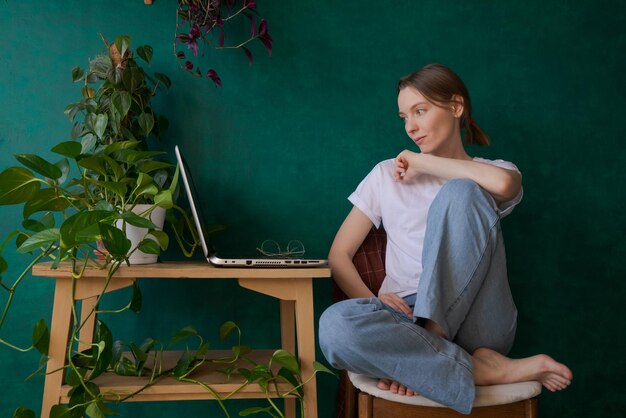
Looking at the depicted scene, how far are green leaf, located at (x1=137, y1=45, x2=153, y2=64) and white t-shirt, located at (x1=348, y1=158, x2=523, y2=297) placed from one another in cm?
72

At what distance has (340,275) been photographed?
1.80 metres

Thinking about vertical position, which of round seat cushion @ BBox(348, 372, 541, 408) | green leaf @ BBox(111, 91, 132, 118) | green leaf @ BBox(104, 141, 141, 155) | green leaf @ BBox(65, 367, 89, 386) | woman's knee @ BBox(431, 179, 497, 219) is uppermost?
green leaf @ BBox(111, 91, 132, 118)

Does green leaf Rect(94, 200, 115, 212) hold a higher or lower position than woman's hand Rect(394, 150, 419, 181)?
lower

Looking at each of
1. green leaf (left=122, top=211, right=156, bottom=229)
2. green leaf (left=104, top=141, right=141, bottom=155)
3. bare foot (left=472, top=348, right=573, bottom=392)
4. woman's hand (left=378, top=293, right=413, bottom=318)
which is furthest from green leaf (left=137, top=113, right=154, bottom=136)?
bare foot (left=472, top=348, right=573, bottom=392)

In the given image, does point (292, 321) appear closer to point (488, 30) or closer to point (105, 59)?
point (105, 59)

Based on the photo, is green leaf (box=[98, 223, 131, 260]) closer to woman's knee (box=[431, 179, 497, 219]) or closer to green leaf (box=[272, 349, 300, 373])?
green leaf (box=[272, 349, 300, 373])

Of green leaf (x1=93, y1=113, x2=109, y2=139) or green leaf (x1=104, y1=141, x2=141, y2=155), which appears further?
green leaf (x1=93, y1=113, x2=109, y2=139)

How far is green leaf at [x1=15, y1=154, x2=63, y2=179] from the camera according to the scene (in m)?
1.41

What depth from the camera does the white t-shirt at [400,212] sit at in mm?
1780

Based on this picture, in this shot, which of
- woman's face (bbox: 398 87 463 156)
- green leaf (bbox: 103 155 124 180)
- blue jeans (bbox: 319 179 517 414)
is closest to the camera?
blue jeans (bbox: 319 179 517 414)

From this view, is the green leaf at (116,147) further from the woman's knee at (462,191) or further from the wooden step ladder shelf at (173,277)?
the woman's knee at (462,191)

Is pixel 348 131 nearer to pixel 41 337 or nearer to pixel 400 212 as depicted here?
A: pixel 400 212

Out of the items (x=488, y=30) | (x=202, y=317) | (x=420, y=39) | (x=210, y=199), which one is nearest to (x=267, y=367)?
(x=202, y=317)

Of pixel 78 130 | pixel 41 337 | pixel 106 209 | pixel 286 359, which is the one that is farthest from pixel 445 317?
pixel 78 130
